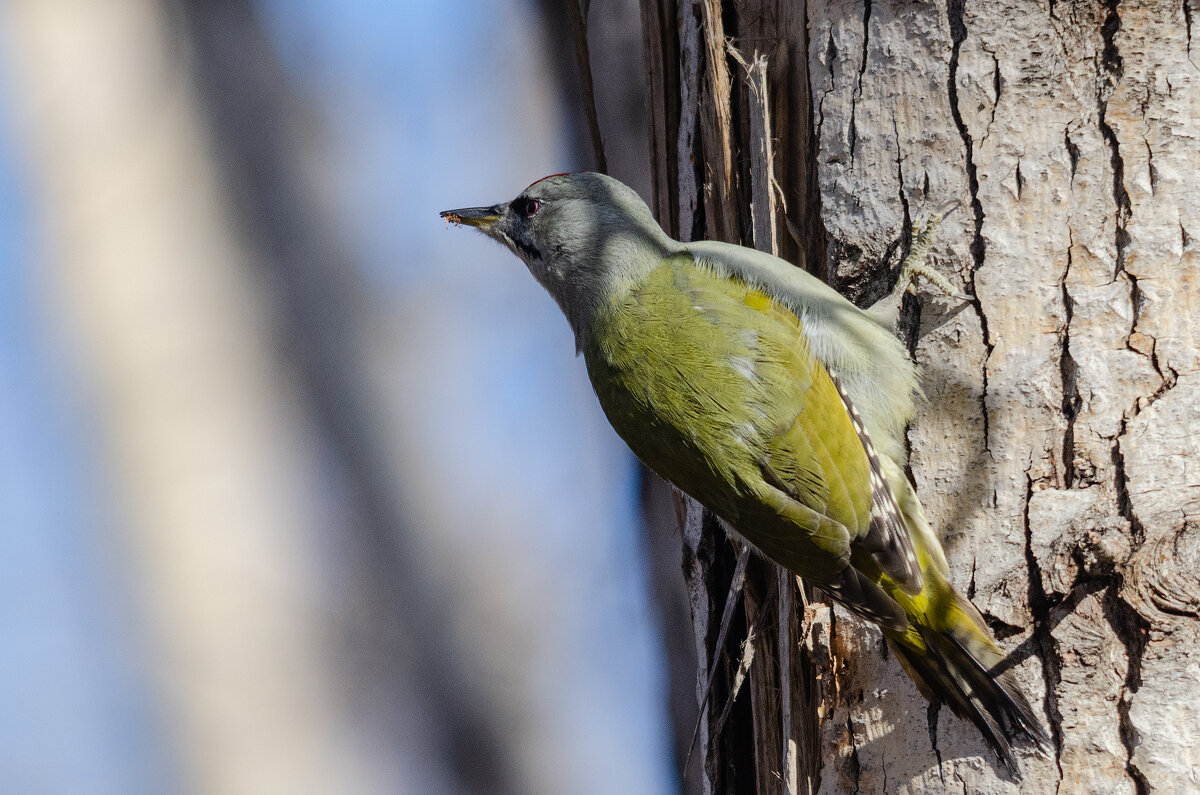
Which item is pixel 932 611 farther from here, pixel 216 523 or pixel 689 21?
pixel 216 523

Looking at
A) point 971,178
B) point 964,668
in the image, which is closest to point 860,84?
point 971,178

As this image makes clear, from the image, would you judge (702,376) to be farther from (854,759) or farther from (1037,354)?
(854,759)

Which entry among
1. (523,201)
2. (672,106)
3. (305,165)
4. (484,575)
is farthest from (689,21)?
(484,575)

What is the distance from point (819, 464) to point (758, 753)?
2.57 ft

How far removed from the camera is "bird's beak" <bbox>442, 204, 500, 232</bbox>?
3.26 m

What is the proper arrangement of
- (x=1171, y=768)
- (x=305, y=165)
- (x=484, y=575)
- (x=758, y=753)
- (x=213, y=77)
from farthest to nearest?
(x=484, y=575), (x=305, y=165), (x=213, y=77), (x=758, y=753), (x=1171, y=768)

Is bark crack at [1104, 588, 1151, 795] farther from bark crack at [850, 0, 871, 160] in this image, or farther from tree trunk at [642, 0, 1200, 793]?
bark crack at [850, 0, 871, 160]

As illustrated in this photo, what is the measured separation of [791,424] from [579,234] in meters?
1.04

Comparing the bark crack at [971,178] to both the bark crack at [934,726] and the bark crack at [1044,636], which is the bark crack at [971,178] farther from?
the bark crack at [934,726]

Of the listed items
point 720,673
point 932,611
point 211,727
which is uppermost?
point 932,611

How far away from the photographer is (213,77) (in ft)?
13.8

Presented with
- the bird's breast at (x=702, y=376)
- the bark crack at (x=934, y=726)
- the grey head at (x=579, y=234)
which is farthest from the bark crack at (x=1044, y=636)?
the grey head at (x=579, y=234)

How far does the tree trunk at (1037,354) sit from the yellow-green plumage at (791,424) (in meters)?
0.10

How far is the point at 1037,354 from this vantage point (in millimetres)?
1899
